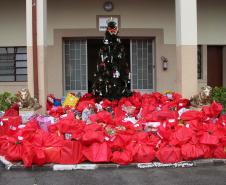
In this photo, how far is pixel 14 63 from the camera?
503 inches

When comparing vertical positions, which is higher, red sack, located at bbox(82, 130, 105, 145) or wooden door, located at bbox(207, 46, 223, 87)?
wooden door, located at bbox(207, 46, 223, 87)

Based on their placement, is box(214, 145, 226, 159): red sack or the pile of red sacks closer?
the pile of red sacks

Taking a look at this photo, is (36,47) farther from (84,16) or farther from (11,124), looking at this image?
(84,16)

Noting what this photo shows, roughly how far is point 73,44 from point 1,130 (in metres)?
5.32

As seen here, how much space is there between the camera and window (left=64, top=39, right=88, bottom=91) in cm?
1274

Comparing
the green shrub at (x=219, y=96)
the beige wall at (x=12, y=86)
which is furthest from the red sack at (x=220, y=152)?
the beige wall at (x=12, y=86)

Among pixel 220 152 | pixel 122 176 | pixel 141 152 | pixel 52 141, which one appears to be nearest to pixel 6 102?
pixel 52 141

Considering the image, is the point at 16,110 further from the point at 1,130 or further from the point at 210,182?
the point at 210,182

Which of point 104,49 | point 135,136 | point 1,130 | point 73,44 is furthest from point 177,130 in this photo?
point 73,44

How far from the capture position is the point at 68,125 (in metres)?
6.89

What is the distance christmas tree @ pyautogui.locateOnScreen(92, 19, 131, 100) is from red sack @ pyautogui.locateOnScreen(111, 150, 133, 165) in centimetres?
396

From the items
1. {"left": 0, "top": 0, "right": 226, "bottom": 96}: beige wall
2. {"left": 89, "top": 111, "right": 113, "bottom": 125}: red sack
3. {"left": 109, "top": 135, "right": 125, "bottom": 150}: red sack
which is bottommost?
{"left": 109, "top": 135, "right": 125, "bottom": 150}: red sack

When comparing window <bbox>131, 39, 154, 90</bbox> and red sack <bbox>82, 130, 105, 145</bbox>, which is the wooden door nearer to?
window <bbox>131, 39, 154, 90</bbox>

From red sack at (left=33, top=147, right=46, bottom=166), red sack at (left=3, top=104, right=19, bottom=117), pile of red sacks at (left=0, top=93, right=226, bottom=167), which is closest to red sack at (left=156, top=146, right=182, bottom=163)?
pile of red sacks at (left=0, top=93, right=226, bottom=167)
